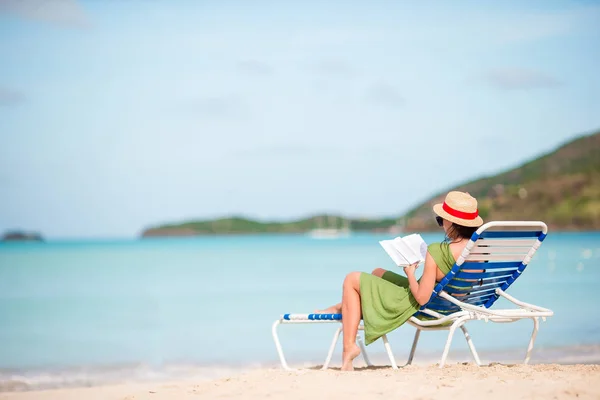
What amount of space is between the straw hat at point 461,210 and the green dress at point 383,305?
0.54m

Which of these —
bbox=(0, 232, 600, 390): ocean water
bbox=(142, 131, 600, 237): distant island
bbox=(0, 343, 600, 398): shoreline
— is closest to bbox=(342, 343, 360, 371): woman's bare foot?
bbox=(0, 343, 600, 398): shoreline

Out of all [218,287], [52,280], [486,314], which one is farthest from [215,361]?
[52,280]

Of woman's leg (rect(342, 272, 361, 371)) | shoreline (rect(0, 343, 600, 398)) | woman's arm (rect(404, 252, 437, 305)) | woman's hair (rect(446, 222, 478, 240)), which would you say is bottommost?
shoreline (rect(0, 343, 600, 398))

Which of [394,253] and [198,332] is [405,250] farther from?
[198,332]

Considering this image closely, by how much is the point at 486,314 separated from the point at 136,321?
30.8 feet

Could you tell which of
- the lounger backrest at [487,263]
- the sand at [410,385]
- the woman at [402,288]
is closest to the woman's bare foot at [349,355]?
the woman at [402,288]

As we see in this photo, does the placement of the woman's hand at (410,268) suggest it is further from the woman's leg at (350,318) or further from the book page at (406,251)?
→ the woman's leg at (350,318)

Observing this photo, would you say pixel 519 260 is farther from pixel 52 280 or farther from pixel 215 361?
pixel 52 280

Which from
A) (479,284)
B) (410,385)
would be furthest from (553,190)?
(410,385)

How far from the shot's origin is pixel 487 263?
5070mm

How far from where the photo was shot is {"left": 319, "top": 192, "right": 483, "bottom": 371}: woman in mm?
5008

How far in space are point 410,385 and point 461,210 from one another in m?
1.18

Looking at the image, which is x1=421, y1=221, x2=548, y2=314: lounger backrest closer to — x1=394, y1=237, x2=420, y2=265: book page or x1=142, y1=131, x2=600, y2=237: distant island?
x1=394, y1=237, x2=420, y2=265: book page

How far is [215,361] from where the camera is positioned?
8898mm
